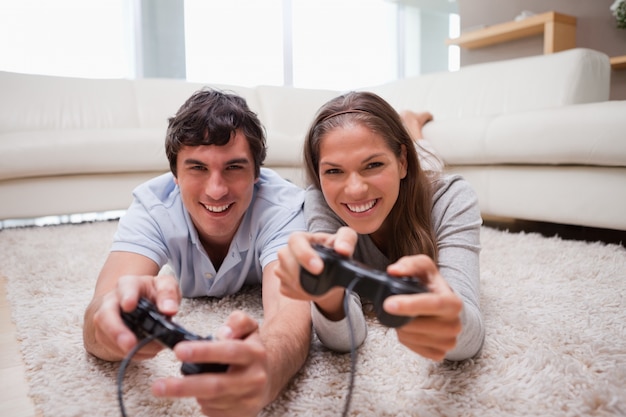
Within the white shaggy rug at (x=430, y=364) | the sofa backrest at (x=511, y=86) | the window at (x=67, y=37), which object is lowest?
the white shaggy rug at (x=430, y=364)

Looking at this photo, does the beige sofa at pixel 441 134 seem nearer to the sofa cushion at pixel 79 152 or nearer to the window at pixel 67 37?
the sofa cushion at pixel 79 152

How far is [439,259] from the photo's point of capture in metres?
0.86

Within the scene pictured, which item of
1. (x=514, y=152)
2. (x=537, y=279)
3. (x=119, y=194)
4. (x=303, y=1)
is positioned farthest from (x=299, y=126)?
(x=303, y=1)

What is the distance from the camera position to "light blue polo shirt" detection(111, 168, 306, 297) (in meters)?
0.92

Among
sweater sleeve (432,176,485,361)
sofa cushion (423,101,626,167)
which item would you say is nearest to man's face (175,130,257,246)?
sweater sleeve (432,176,485,361)

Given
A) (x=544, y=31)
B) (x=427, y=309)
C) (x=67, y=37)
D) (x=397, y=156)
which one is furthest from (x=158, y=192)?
(x=544, y=31)

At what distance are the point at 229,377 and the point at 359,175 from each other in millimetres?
504

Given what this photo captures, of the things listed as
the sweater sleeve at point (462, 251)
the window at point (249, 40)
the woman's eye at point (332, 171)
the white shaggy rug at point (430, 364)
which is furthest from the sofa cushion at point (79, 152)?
the window at point (249, 40)

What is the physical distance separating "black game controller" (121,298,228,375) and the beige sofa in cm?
150

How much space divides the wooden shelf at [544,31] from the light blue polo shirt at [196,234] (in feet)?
10.9

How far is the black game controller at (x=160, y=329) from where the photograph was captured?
45 centimetres

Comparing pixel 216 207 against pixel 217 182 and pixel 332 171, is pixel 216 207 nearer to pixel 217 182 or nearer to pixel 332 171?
pixel 217 182

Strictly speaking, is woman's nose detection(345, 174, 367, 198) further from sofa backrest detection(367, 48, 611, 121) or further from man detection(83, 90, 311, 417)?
sofa backrest detection(367, 48, 611, 121)

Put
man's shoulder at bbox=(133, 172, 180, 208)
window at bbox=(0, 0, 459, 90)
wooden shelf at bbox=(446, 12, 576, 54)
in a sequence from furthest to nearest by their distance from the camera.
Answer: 1. window at bbox=(0, 0, 459, 90)
2. wooden shelf at bbox=(446, 12, 576, 54)
3. man's shoulder at bbox=(133, 172, 180, 208)
